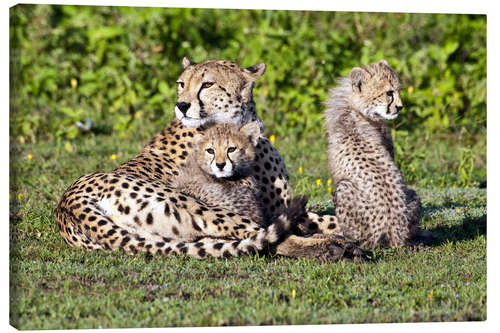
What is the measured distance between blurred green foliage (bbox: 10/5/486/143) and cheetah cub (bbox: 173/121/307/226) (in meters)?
2.33

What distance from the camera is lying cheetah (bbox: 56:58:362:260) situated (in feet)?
14.3

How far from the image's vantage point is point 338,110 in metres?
4.78

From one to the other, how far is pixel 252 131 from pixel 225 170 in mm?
334

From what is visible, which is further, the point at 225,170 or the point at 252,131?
the point at 252,131

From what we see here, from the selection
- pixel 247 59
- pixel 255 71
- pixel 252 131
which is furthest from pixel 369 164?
pixel 247 59

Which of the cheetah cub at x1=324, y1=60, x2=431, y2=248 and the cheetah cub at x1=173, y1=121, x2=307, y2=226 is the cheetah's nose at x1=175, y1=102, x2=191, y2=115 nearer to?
the cheetah cub at x1=173, y1=121, x2=307, y2=226

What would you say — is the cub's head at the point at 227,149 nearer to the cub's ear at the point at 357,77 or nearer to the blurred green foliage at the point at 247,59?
the cub's ear at the point at 357,77

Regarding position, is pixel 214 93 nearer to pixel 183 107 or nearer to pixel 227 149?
pixel 183 107

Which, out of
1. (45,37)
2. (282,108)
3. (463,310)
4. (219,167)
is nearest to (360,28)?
(282,108)

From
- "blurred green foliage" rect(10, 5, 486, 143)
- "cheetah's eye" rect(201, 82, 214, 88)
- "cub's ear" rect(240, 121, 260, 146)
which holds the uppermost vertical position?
"blurred green foliage" rect(10, 5, 486, 143)

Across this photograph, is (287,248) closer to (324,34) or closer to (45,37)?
(324,34)

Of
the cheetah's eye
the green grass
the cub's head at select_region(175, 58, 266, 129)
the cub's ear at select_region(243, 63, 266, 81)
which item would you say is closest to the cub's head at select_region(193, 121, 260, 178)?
the cub's head at select_region(175, 58, 266, 129)

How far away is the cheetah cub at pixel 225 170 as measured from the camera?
462 cm

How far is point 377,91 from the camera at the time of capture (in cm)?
468
